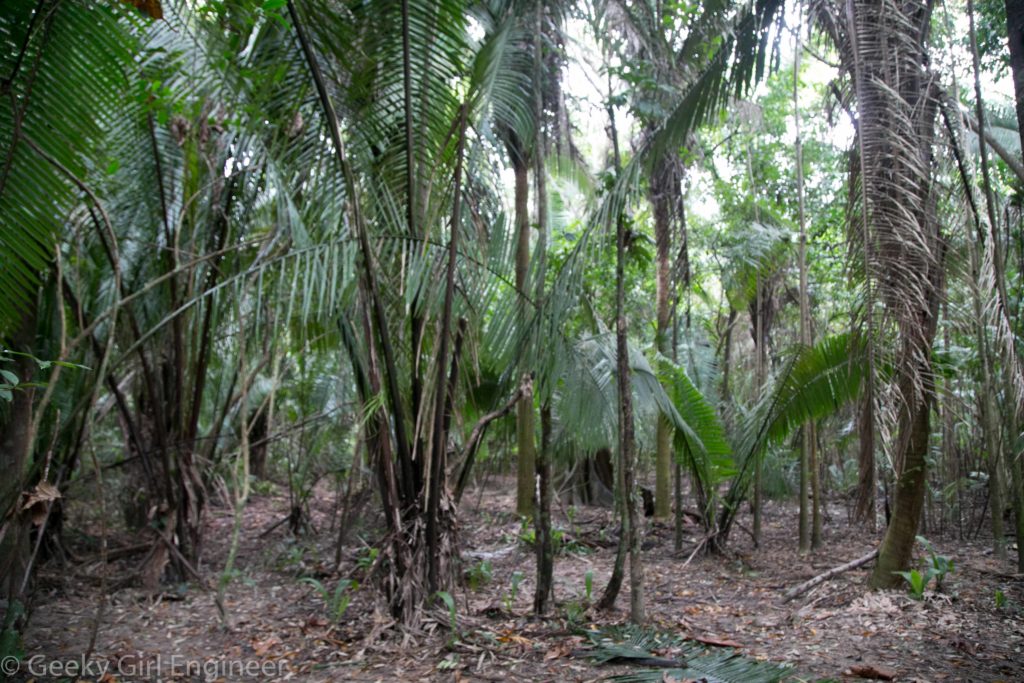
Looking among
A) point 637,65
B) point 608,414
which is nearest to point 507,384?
point 608,414

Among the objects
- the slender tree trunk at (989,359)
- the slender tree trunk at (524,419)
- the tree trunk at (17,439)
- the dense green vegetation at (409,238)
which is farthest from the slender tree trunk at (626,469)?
the tree trunk at (17,439)

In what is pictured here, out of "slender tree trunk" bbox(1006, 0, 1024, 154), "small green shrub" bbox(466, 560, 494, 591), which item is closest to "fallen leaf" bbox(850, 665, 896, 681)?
"slender tree trunk" bbox(1006, 0, 1024, 154)

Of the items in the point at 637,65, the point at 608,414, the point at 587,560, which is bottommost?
the point at 587,560

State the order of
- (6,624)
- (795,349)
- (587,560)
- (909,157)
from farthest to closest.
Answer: (587,560)
(795,349)
(909,157)
(6,624)

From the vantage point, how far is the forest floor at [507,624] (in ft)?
12.0

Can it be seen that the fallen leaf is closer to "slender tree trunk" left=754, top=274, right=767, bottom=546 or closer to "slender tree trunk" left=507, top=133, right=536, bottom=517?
"slender tree trunk" left=754, top=274, right=767, bottom=546

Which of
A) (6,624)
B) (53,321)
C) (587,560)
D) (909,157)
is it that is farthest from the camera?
(587,560)

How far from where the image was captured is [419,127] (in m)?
4.30

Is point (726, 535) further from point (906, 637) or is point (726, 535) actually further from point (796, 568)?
point (906, 637)

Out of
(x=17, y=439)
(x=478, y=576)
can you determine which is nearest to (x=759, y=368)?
(x=478, y=576)

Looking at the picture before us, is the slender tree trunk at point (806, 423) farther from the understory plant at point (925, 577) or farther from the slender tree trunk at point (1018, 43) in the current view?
the slender tree trunk at point (1018, 43)

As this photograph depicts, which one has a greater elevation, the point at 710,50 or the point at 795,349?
the point at 710,50

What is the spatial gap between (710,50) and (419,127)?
190 centimetres

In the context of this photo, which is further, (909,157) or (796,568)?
(796,568)
